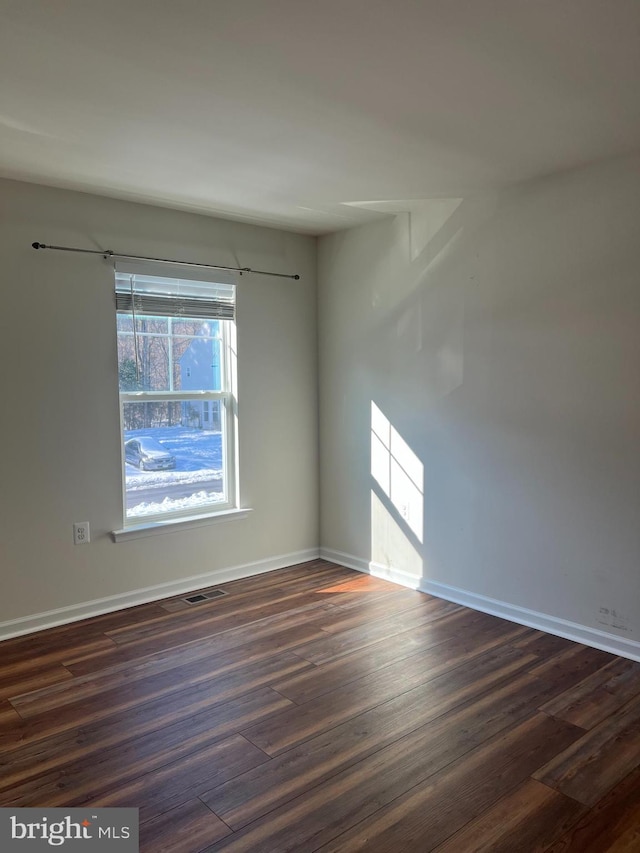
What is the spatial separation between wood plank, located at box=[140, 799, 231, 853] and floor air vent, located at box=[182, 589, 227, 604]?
6.11ft

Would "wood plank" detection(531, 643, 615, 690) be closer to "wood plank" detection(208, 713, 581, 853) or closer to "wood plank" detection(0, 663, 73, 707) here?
"wood plank" detection(208, 713, 581, 853)

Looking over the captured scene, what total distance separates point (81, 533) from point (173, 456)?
0.73 meters

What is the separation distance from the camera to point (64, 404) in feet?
11.2

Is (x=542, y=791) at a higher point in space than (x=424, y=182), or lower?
lower

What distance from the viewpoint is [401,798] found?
202cm

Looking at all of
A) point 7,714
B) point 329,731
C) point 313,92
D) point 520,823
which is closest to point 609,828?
point 520,823

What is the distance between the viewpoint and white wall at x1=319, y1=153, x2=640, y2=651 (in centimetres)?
299

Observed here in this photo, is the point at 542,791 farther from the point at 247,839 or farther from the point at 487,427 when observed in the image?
the point at 487,427

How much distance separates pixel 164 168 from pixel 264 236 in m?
1.27

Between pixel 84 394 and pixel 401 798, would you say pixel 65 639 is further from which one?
pixel 401 798

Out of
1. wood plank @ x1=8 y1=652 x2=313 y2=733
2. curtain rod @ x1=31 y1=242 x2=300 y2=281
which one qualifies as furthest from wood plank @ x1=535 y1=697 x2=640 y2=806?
curtain rod @ x1=31 y1=242 x2=300 y2=281

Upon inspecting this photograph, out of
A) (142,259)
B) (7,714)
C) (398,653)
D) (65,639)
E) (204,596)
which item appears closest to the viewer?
(7,714)

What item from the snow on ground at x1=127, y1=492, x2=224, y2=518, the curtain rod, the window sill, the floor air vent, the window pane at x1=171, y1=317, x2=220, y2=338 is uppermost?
the curtain rod

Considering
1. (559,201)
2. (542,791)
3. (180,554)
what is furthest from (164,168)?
(542,791)
